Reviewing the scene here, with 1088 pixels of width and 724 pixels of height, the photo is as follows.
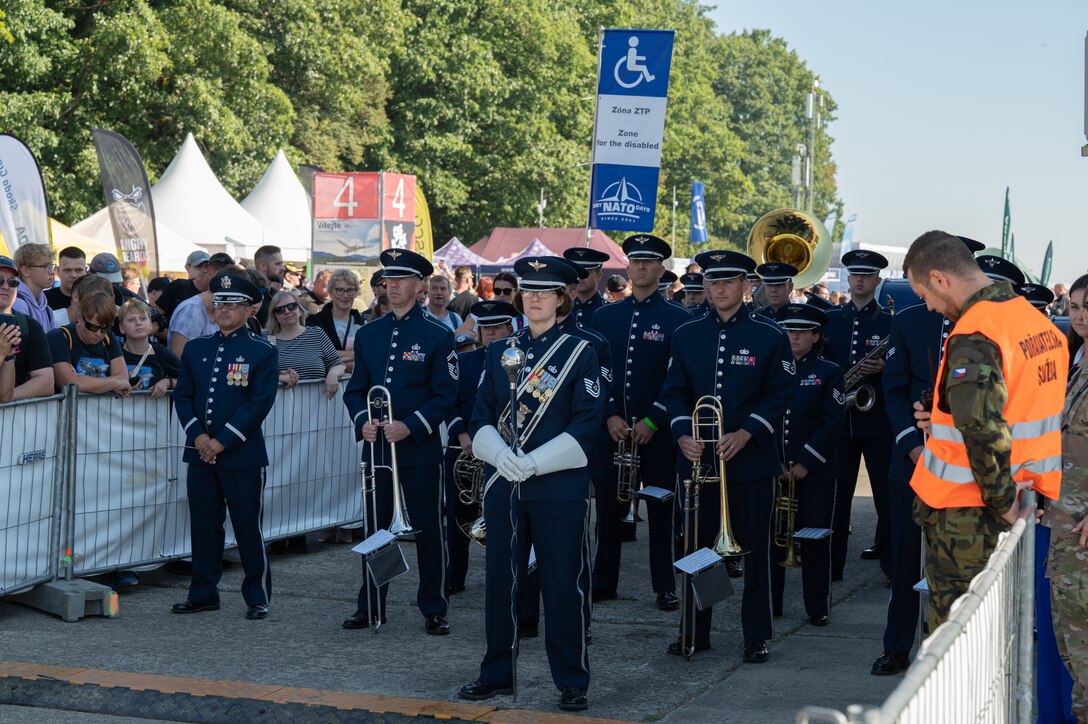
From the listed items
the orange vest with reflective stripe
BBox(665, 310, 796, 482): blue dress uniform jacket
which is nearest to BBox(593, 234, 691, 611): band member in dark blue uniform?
BBox(665, 310, 796, 482): blue dress uniform jacket

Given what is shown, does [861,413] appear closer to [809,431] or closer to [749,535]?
[809,431]

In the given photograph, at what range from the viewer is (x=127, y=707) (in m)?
6.24

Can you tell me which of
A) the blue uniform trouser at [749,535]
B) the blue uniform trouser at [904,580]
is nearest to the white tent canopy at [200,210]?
the blue uniform trouser at [749,535]

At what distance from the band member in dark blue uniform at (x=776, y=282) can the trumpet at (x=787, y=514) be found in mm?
1207

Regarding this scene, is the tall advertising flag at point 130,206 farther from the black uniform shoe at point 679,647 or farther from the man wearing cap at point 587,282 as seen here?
the black uniform shoe at point 679,647

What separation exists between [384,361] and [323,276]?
6590 mm

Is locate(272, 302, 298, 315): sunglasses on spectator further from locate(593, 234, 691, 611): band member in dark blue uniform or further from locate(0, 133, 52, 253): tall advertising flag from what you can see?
locate(0, 133, 52, 253): tall advertising flag

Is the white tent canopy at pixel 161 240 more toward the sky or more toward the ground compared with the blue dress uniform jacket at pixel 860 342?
more toward the sky

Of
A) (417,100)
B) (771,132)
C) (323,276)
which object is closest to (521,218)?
(417,100)

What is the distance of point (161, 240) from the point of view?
24.5m

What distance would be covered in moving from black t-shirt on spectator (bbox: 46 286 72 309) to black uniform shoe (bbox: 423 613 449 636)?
462 cm

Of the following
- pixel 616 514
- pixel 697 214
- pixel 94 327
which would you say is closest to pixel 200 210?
pixel 94 327

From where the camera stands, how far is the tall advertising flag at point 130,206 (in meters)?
16.8

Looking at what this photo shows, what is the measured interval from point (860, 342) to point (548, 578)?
14.1ft
